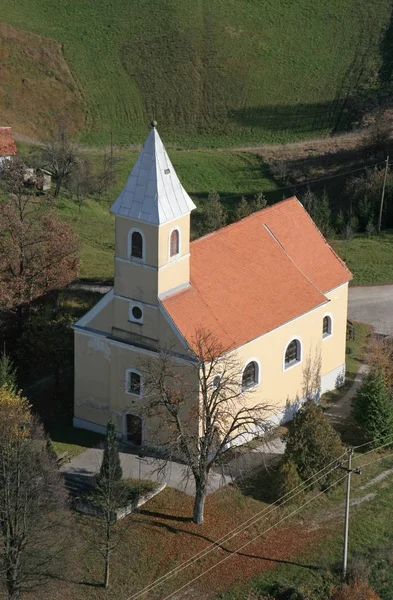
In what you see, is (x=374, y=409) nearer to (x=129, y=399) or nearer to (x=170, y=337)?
(x=170, y=337)

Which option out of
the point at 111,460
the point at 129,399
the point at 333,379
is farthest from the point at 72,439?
the point at 333,379

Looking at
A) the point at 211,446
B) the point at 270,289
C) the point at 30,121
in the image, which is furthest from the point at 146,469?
the point at 30,121

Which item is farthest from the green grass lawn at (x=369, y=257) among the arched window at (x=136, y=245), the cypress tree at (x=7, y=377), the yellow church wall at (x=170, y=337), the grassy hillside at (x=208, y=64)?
the grassy hillside at (x=208, y=64)

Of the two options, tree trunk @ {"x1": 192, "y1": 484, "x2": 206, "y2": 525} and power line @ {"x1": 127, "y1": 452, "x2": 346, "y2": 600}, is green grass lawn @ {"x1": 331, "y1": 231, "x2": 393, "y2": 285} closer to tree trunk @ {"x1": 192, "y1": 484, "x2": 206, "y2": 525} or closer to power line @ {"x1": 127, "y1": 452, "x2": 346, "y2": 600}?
power line @ {"x1": 127, "y1": 452, "x2": 346, "y2": 600}

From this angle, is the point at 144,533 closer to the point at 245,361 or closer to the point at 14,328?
the point at 245,361

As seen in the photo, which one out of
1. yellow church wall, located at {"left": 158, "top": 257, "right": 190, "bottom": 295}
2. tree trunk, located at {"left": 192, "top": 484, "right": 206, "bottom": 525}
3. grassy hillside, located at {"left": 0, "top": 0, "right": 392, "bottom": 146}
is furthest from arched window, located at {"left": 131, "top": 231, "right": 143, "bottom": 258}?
grassy hillside, located at {"left": 0, "top": 0, "right": 392, "bottom": 146}

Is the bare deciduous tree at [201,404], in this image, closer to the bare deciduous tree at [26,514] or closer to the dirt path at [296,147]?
the bare deciduous tree at [26,514]
